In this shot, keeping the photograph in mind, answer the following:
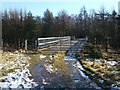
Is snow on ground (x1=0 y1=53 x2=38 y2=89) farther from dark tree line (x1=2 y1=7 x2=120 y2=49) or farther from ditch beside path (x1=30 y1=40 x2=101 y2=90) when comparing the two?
dark tree line (x1=2 y1=7 x2=120 y2=49)

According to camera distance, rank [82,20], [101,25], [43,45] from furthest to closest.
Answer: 1. [82,20]
2. [101,25]
3. [43,45]

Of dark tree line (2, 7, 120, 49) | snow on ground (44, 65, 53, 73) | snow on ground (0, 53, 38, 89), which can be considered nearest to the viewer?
snow on ground (0, 53, 38, 89)

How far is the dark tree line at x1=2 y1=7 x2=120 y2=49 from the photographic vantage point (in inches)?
761

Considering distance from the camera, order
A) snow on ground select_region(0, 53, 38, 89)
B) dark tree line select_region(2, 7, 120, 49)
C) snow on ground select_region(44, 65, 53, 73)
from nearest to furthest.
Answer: snow on ground select_region(0, 53, 38, 89) → snow on ground select_region(44, 65, 53, 73) → dark tree line select_region(2, 7, 120, 49)

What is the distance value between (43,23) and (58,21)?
2.98 metres

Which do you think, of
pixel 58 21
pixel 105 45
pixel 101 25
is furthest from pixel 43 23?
pixel 105 45

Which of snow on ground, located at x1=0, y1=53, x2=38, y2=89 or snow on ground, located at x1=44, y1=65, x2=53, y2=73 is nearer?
snow on ground, located at x1=0, y1=53, x2=38, y2=89

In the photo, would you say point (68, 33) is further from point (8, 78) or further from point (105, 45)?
point (8, 78)

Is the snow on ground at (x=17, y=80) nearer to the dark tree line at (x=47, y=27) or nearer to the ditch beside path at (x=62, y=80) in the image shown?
the ditch beside path at (x=62, y=80)

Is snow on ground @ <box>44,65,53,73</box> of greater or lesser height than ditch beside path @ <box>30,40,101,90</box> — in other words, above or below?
above

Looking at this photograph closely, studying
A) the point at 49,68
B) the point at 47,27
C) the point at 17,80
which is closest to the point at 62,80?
the point at 17,80

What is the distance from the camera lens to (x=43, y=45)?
15.5 metres

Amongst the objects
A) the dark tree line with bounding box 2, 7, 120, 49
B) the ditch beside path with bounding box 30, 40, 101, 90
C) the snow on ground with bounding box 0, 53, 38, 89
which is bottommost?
the ditch beside path with bounding box 30, 40, 101, 90

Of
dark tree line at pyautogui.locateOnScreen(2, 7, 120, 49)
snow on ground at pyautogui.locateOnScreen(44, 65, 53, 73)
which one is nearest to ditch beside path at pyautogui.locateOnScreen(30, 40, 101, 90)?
snow on ground at pyautogui.locateOnScreen(44, 65, 53, 73)
